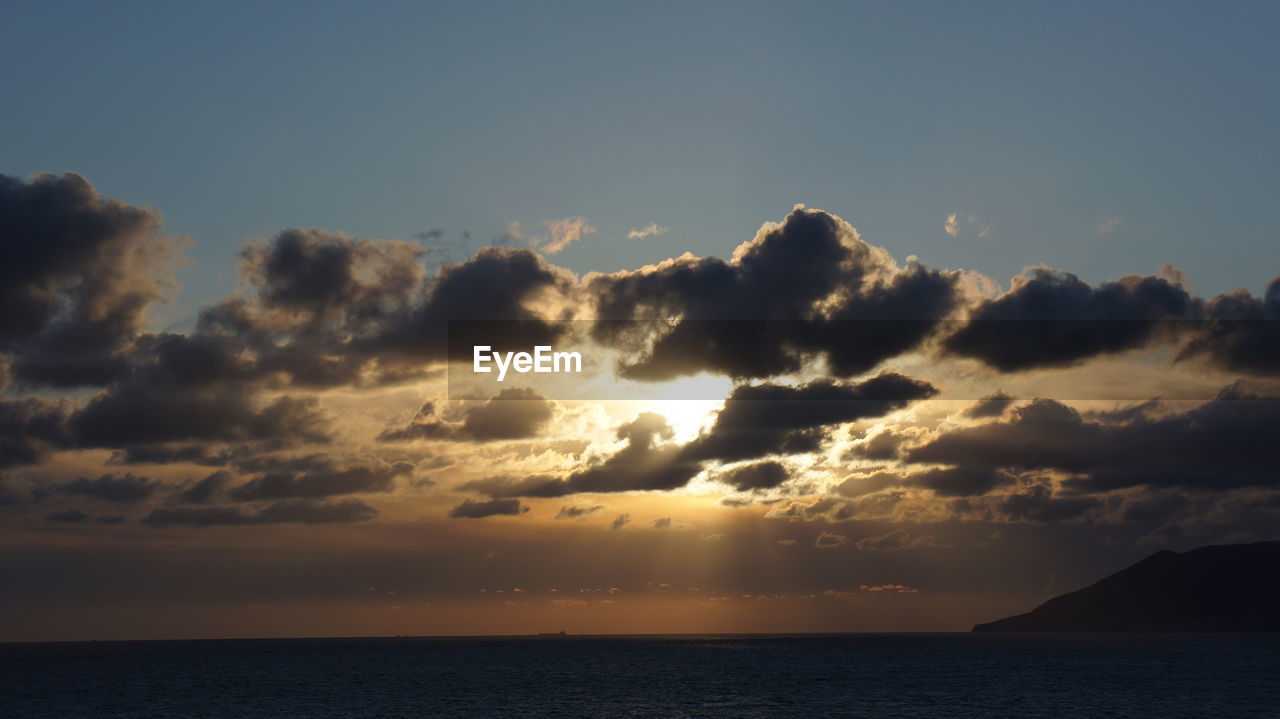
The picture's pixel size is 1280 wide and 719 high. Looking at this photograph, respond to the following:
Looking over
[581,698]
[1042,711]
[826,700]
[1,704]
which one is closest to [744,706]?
[826,700]

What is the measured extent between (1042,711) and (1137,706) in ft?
60.2

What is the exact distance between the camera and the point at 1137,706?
161 metres

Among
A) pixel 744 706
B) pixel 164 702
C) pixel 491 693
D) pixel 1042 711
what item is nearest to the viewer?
pixel 1042 711

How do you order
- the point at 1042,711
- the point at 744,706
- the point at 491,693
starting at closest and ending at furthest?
the point at 1042,711, the point at 744,706, the point at 491,693

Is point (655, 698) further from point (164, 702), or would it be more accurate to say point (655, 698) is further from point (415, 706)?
point (164, 702)

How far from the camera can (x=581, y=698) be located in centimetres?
18225

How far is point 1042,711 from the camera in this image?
15500 cm

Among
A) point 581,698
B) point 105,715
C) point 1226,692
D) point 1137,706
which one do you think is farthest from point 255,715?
point 1226,692

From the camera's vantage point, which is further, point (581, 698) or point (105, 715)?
point (581, 698)

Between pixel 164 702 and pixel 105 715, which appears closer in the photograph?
pixel 105 715

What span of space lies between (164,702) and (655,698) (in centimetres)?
8426

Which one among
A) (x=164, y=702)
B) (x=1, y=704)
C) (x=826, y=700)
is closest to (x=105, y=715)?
(x=164, y=702)

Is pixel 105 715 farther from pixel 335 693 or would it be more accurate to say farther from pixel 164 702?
pixel 335 693

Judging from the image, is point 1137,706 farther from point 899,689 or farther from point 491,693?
point 491,693
